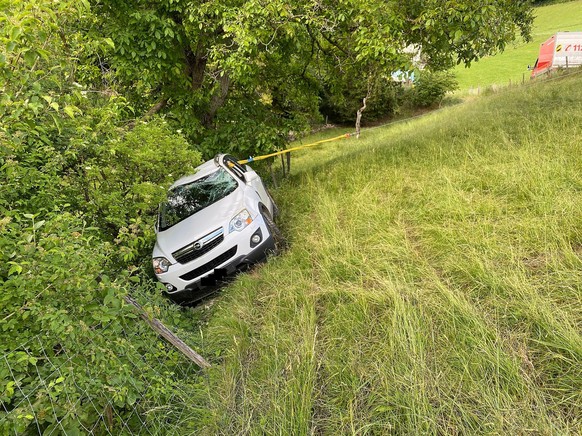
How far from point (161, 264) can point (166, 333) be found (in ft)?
6.53

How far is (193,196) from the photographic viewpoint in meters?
5.20

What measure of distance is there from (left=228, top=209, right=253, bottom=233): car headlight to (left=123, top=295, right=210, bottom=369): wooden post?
6.37ft

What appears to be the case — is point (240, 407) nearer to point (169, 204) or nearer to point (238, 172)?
point (169, 204)

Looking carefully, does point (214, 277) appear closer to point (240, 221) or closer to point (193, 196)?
point (240, 221)

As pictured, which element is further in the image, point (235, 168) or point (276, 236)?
point (235, 168)

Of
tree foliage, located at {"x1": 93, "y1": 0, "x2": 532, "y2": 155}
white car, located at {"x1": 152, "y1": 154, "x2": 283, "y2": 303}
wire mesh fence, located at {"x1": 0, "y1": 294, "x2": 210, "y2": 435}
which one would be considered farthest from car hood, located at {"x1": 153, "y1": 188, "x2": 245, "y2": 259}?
tree foliage, located at {"x1": 93, "y1": 0, "x2": 532, "y2": 155}

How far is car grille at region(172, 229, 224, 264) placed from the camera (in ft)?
14.5

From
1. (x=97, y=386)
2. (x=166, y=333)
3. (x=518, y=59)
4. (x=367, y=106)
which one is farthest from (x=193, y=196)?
(x=518, y=59)

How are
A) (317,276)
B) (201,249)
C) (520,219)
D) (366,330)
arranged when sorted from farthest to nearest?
(201,249) → (317,276) → (520,219) → (366,330)

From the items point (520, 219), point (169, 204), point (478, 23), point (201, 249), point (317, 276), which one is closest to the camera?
point (520, 219)

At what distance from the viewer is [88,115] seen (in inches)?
146

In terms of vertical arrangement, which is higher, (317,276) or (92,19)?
(92,19)

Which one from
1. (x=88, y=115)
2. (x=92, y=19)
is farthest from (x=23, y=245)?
(x=92, y=19)

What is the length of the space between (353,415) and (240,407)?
818 millimetres
